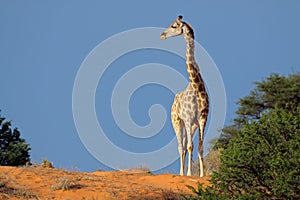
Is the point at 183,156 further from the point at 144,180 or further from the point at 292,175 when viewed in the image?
the point at 292,175

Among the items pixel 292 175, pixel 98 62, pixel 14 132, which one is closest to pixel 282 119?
pixel 292 175

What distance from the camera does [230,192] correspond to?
12984mm

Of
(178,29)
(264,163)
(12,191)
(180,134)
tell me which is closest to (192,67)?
(178,29)

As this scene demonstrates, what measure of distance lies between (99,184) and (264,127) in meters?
5.94

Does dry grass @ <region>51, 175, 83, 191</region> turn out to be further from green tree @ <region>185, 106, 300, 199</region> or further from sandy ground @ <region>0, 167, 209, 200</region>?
green tree @ <region>185, 106, 300, 199</region>

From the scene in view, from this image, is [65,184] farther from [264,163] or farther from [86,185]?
[264,163]

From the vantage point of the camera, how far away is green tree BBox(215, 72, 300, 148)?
2808 cm

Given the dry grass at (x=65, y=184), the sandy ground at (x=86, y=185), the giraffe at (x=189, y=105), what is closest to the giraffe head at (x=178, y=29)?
the giraffe at (x=189, y=105)

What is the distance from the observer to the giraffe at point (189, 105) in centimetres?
1988

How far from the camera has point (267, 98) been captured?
1137 inches

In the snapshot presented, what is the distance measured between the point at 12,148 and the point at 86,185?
43.8ft

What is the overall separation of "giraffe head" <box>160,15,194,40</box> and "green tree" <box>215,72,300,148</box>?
823cm

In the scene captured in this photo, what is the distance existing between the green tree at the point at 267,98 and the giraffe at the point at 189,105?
7.48 metres

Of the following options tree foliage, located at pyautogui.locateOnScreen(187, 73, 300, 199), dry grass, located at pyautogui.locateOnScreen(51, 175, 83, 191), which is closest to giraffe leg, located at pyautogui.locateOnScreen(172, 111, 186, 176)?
dry grass, located at pyautogui.locateOnScreen(51, 175, 83, 191)
